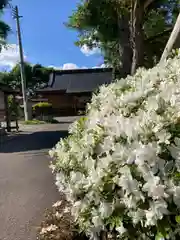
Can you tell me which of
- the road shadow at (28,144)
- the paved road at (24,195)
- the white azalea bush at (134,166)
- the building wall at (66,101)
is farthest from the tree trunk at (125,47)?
the building wall at (66,101)

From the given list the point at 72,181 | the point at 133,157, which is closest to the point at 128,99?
the point at 133,157

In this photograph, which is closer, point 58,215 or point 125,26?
point 58,215

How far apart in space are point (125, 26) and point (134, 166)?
11.2m

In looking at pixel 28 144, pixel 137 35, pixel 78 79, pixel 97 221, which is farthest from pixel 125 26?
pixel 78 79

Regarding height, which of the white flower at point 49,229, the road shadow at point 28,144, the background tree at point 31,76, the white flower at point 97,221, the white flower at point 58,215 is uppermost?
the background tree at point 31,76

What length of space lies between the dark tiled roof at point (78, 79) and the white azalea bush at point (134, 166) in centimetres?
3267

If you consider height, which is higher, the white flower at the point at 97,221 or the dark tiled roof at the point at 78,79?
the dark tiled roof at the point at 78,79

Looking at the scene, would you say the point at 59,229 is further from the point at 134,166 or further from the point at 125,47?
the point at 125,47

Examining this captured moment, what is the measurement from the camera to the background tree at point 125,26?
8.98 meters

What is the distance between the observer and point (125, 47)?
38.0 feet

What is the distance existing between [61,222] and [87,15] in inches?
474

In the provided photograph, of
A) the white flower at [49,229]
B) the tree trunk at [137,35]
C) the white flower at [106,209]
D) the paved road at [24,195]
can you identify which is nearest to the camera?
the white flower at [106,209]

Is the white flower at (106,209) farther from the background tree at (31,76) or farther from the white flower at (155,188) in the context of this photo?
the background tree at (31,76)

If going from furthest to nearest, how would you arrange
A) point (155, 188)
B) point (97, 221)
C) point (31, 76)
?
1. point (31, 76)
2. point (97, 221)
3. point (155, 188)
